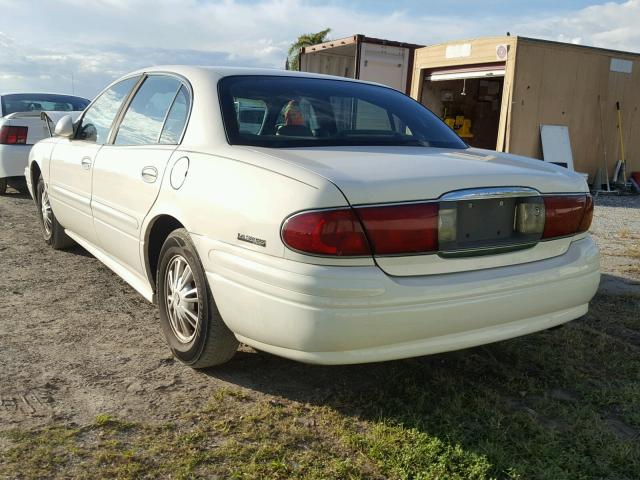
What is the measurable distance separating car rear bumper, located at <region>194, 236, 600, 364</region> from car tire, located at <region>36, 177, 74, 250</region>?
3.04m

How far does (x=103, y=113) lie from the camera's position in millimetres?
4305

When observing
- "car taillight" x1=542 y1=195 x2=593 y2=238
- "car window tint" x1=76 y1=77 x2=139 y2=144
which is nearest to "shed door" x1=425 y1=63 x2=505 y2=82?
"car window tint" x1=76 y1=77 x2=139 y2=144

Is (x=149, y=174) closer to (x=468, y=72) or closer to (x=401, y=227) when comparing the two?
(x=401, y=227)

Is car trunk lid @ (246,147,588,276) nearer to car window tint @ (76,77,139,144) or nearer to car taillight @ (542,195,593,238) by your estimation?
car taillight @ (542,195,593,238)

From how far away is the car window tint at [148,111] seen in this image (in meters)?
3.41

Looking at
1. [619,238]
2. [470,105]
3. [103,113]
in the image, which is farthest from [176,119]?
[470,105]

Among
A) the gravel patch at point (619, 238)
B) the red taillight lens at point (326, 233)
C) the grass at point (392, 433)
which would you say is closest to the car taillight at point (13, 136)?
the grass at point (392, 433)

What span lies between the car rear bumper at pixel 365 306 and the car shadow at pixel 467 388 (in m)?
0.37

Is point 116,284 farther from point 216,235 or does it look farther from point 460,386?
point 460,386

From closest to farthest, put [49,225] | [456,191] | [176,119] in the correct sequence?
[456,191]
[176,119]
[49,225]

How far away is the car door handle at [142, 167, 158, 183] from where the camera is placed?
3.08 meters

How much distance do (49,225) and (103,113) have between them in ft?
5.07

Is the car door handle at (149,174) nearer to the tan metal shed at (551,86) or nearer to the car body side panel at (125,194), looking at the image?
the car body side panel at (125,194)

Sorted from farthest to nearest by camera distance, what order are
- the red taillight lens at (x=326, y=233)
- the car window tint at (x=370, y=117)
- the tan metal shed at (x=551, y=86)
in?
the tan metal shed at (x=551, y=86) → the car window tint at (x=370, y=117) → the red taillight lens at (x=326, y=233)
